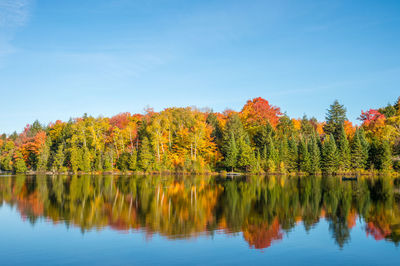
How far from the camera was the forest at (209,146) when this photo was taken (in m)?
55.8

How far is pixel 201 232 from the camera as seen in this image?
13.9 m

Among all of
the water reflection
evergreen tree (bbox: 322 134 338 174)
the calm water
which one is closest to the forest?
evergreen tree (bbox: 322 134 338 174)

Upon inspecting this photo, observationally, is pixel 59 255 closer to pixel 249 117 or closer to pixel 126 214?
pixel 126 214

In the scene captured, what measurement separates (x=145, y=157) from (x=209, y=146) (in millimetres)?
13207

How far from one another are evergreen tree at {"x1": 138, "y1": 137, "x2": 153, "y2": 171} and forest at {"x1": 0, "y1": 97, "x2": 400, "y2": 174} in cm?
19

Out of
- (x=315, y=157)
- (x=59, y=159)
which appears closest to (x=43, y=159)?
(x=59, y=159)

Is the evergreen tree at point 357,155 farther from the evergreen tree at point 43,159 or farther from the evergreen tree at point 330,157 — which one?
the evergreen tree at point 43,159

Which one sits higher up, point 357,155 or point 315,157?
point 357,155

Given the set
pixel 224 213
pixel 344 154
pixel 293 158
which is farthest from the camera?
pixel 293 158

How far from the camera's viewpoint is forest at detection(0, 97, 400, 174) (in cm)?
5581

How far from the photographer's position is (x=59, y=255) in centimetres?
1120

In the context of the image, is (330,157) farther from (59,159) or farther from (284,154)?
(59,159)

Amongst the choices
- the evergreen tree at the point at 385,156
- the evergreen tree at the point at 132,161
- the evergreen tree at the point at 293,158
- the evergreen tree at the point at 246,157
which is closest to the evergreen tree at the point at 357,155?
the evergreen tree at the point at 385,156

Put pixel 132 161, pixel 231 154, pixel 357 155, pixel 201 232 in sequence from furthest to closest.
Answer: pixel 132 161, pixel 231 154, pixel 357 155, pixel 201 232
